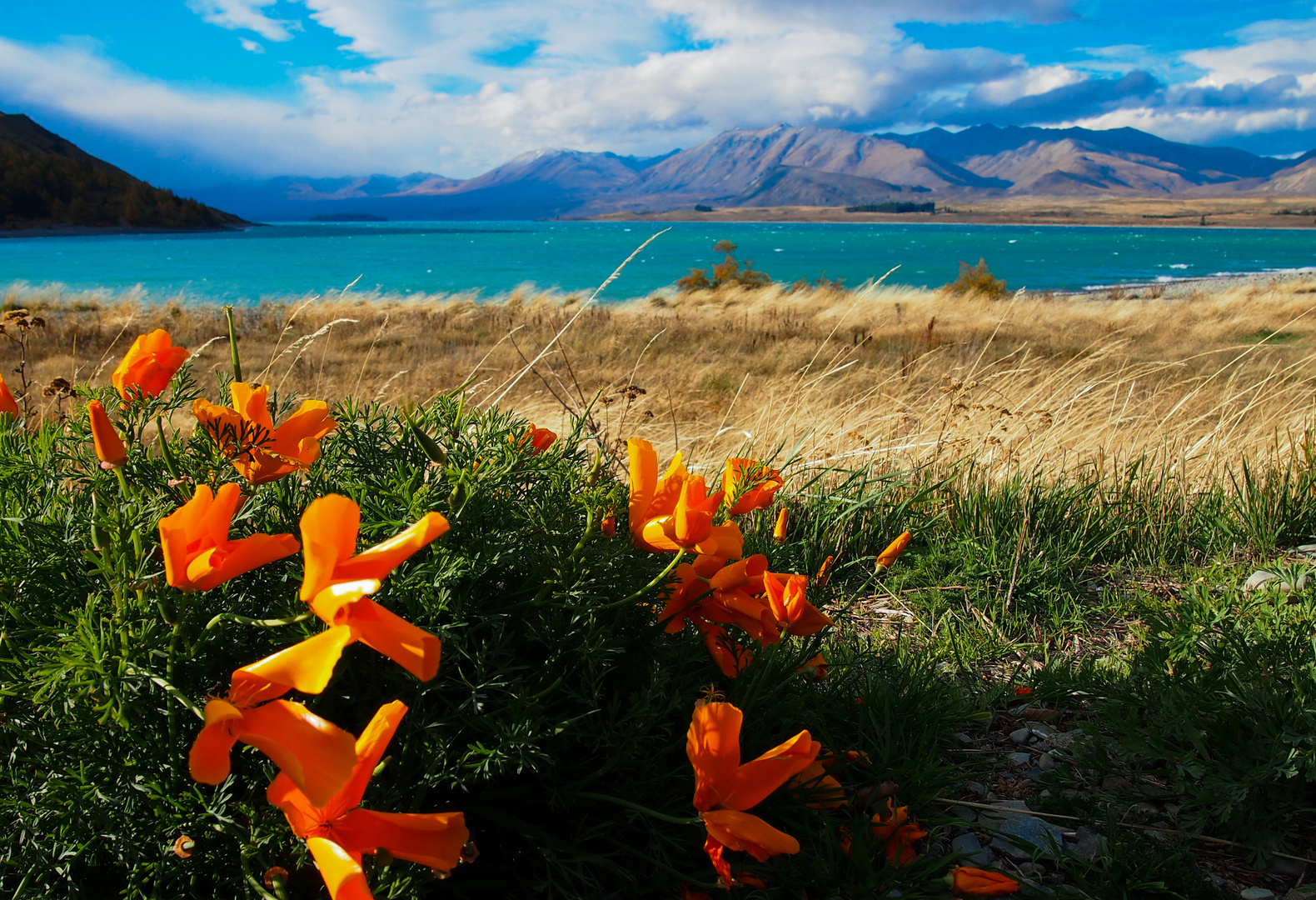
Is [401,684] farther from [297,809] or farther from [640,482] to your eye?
[640,482]

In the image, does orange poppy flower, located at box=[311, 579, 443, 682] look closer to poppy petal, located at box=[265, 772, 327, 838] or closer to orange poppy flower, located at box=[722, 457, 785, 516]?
poppy petal, located at box=[265, 772, 327, 838]

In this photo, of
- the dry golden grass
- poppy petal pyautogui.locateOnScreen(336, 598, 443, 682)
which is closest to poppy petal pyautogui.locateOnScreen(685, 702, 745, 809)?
poppy petal pyautogui.locateOnScreen(336, 598, 443, 682)

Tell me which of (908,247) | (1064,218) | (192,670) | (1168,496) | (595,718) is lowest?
(1168,496)

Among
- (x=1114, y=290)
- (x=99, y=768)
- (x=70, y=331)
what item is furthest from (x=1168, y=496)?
Result: (x=1114, y=290)

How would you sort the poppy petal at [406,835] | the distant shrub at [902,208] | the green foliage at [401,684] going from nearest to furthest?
the poppy petal at [406,835] < the green foliage at [401,684] < the distant shrub at [902,208]

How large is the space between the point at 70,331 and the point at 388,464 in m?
10.5

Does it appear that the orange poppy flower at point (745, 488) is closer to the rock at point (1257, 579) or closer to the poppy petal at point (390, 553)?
the poppy petal at point (390, 553)

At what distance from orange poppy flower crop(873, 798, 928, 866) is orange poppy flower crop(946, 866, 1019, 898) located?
6cm

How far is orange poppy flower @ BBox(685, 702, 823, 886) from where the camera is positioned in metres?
0.81

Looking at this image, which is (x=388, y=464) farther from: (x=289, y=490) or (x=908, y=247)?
(x=908, y=247)

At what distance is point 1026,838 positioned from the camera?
4.06 feet

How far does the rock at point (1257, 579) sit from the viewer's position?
2008 mm

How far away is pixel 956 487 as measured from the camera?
2.84m

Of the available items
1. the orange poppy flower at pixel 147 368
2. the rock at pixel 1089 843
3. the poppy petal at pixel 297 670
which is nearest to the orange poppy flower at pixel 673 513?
the poppy petal at pixel 297 670
